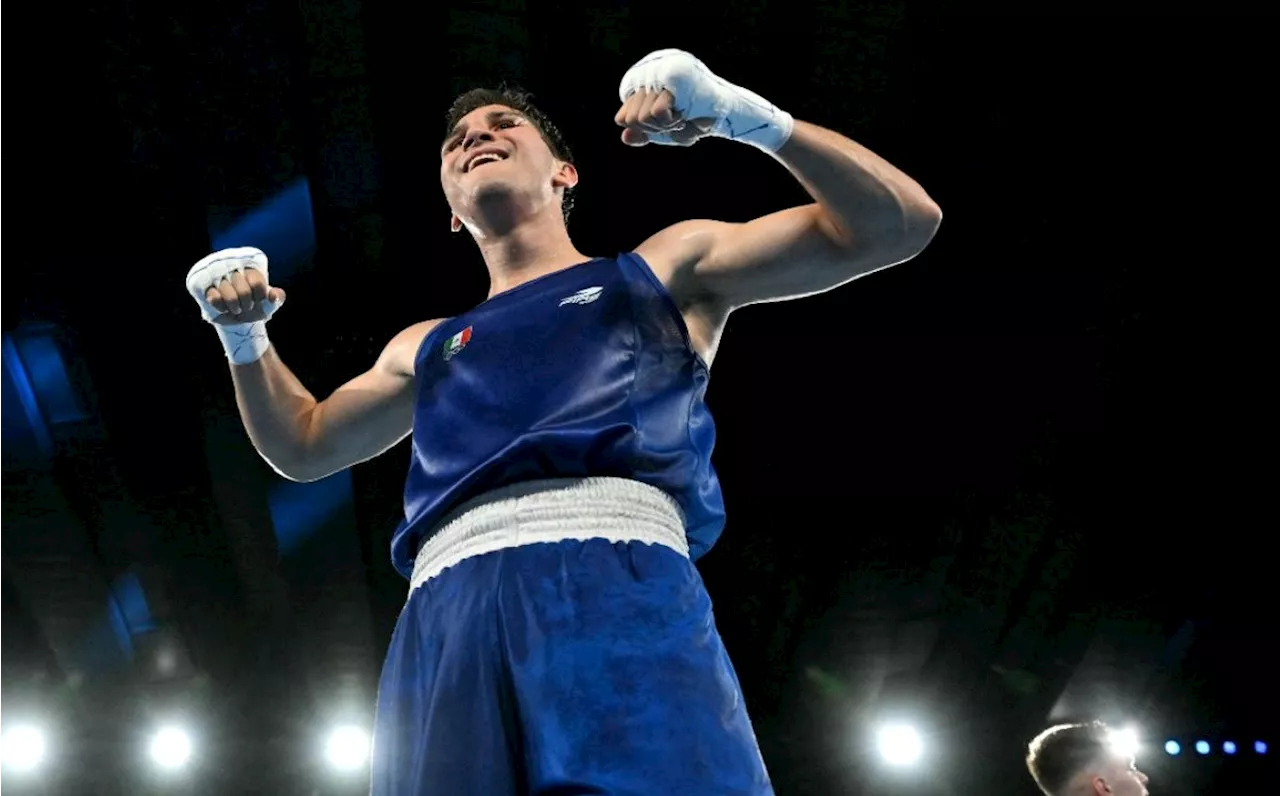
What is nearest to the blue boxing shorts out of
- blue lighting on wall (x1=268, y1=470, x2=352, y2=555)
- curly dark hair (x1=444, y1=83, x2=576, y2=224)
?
curly dark hair (x1=444, y1=83, x2=576, y2=224)

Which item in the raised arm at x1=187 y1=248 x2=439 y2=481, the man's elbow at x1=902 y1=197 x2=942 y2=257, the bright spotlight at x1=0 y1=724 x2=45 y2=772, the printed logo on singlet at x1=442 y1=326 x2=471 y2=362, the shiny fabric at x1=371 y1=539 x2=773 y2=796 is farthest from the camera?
the bright spotlight at x1=0 y1=724 x2=45 y2=772

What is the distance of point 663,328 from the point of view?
1.47 m

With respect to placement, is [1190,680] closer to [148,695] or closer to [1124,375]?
[1124,375]

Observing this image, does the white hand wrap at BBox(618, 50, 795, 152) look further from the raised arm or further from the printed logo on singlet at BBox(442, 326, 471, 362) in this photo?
the raised arm

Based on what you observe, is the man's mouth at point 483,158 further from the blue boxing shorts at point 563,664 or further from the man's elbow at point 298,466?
the blue boxing shorts at point 563,664

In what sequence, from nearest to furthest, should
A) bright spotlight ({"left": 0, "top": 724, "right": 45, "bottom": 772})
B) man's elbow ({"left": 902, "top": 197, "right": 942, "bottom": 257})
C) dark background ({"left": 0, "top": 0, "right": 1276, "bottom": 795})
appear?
man's elbow ({"left": 902, "top": 197, "right": 942, "bottom": 257})
dark background ({"left": 0, "top": 0, "right": 1276, "bottom": 795})
bright spotlight ({"left": 0, "top": 724, "right": 45, "bottom": 772})

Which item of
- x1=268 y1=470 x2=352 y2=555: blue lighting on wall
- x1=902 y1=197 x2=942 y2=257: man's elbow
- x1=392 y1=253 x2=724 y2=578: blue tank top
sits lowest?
x1=392 y1=253 x2=724 y2=578: blue tank top

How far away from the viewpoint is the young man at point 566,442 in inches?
42.8

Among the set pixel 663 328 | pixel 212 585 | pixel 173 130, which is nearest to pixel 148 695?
pixel 212 585

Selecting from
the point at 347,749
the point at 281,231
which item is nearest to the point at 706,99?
the point at 281,231

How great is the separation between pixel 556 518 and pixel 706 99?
0.54 metres

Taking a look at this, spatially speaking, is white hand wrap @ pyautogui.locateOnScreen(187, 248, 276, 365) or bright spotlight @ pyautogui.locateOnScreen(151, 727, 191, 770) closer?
white hand wrap @ pyautogui.locateOnScreen(187, 248, 276, 365)

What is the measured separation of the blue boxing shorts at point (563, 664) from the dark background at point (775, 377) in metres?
2.42

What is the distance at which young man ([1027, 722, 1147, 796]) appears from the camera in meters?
3.08
